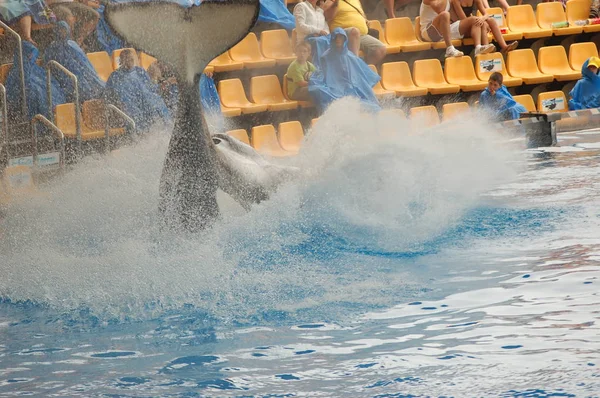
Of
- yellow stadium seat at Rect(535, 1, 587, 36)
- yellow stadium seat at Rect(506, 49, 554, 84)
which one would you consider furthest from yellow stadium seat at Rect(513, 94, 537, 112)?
yellow stadium seat at Rect(535, 1, 587, 36)

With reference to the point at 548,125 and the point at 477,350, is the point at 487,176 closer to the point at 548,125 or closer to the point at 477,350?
the point at 548,125

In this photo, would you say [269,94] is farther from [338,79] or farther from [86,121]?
[86,121]

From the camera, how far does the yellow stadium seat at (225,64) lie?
43.6ft

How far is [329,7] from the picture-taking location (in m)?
13.7

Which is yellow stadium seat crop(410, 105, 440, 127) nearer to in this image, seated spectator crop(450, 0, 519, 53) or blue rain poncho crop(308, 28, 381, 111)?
blue rain poncho crop(308, 28, 381, 111)

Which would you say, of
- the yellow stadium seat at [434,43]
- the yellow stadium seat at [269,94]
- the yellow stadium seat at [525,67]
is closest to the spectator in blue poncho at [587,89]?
the yellow stadium seat at [525,67]

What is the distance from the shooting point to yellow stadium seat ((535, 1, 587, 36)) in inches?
635

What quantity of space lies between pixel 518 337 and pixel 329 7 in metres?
9.07

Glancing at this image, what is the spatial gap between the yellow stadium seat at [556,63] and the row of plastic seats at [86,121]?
25.1 feet

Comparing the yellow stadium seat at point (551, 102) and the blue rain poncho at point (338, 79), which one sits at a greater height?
the blue rain poncho at point (338, 79)

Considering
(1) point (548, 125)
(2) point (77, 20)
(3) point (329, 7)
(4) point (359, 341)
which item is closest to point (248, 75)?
(3) point (329, 7)

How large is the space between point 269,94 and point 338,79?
3.02ft

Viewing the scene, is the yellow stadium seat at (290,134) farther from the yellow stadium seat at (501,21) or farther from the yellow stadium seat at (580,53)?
the yellow stadium seat at (580,53)

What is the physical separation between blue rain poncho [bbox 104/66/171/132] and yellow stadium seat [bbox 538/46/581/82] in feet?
22.4
